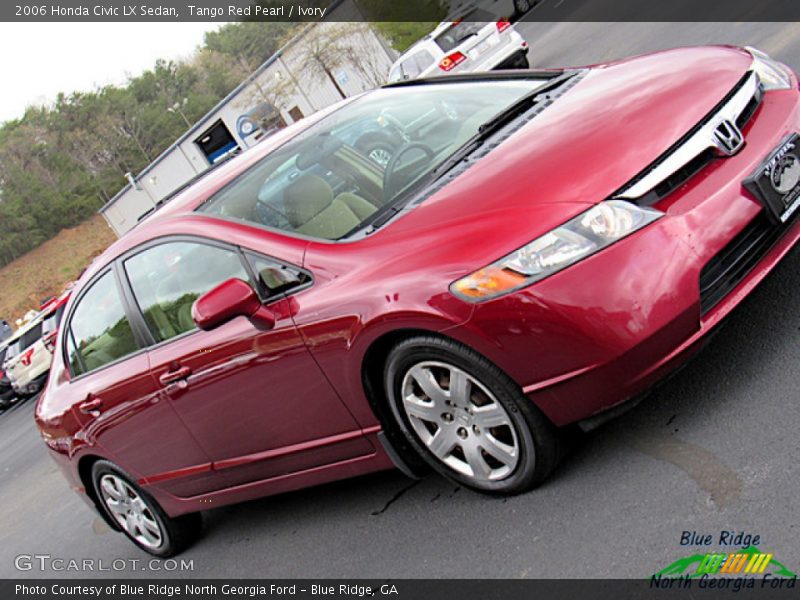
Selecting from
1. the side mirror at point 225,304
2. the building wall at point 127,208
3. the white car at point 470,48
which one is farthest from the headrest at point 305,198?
the building wall at point 127,208

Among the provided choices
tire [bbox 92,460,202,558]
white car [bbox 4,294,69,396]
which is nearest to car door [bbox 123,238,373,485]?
tire [bbox 92,460,202,558]

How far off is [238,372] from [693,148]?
2181 mm

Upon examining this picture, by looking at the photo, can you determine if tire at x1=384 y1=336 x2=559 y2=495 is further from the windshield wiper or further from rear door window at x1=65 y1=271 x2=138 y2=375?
rear door window at x1=65 y1=271 x2=138 y2=375

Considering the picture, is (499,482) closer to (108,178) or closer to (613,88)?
(613,88)

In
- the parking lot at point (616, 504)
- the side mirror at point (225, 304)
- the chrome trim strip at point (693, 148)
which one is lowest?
the parking lot at point (616, 504)

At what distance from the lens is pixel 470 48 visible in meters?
20.1

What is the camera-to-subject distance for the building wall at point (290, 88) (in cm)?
4550

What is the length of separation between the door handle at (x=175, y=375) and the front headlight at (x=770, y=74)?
2.99m

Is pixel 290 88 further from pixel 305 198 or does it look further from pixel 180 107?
pixel 180 107

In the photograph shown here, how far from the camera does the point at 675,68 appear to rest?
4.24 m

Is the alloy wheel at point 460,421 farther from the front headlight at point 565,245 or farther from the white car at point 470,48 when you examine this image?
the white car at point 470,48

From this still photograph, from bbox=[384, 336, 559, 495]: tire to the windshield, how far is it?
2.48 ft

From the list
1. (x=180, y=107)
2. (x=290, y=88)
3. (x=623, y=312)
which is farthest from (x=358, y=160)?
(x=180, y=107)

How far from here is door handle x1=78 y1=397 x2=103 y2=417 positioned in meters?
5.18
